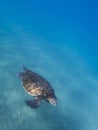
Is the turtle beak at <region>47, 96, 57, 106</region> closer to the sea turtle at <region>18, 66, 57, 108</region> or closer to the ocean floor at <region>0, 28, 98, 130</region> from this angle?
the sea turtle at <region>18, 66, 57, 108</region>

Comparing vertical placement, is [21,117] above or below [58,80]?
below

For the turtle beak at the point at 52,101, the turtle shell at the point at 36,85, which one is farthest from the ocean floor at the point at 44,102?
the turtle beak at the point at 52,101

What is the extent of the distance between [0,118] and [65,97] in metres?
4.53

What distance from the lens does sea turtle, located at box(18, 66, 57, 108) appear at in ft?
27.3

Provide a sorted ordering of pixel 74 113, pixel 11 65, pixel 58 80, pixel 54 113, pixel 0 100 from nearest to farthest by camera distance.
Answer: pixel 0 100, pixel 54 113, pixel 74 113, pixel 11 65, pixel 58 80

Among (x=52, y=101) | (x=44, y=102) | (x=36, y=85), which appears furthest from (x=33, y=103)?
(x=44, y=102)

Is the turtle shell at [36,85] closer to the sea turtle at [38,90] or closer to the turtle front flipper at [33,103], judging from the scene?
the sea turtle at [38,90]

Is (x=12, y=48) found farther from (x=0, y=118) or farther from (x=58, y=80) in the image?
(x=0, y=118)

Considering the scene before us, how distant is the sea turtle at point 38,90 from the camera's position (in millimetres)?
8320

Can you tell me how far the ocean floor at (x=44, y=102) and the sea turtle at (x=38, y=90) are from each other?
2.67ft

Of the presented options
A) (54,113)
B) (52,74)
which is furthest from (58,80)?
(54,113)

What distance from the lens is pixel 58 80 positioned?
44.2ft

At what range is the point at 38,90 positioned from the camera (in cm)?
873

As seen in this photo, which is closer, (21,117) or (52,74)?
(21,117)
